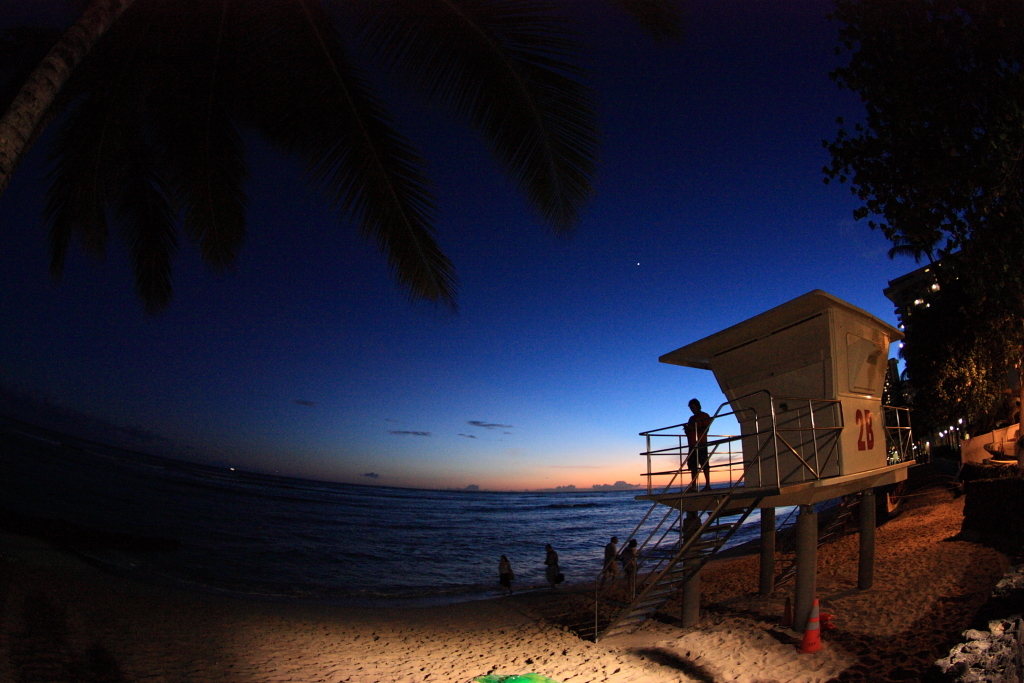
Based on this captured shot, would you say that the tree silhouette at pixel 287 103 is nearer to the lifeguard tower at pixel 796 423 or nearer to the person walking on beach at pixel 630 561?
the lifeguard tower at pixel 796 423

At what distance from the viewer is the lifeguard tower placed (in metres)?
7.57

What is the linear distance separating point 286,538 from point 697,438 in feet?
89.7

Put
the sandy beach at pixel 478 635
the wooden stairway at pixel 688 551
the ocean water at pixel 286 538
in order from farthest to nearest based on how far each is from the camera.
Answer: the ocean water at pixel 286 538 → the wooden stairway at pixel 688 551 → the sandy beach at pixel 478 635

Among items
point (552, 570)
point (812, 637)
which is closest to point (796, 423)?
point (812, 637)

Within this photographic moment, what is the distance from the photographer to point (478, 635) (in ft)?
36.6

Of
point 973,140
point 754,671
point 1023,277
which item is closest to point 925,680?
point 754,671

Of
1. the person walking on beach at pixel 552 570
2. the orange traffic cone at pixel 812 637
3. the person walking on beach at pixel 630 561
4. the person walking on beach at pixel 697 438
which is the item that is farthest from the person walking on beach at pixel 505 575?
the orange traffic cone at pixel 812 637

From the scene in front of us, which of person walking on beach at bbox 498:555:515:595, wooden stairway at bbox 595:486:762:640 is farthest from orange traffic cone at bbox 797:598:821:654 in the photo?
person walking on beach at bbox 498:555:515:595

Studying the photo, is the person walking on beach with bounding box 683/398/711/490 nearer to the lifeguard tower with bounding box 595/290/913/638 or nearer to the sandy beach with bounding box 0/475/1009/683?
the lifeguard tower with bounding box 595/290/913/638

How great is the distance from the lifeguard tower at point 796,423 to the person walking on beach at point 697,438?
0.17 m

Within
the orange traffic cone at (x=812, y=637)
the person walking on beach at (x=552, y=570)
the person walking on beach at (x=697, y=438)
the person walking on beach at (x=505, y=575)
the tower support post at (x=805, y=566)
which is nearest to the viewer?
the orange traffic cone at (x=812, y=637)

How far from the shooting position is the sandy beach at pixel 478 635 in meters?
7.42

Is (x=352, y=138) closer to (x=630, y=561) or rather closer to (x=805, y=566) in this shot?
(x=805, y=566)

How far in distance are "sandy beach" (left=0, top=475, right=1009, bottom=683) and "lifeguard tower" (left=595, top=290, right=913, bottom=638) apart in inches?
37.7
